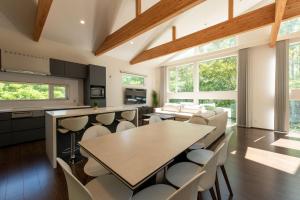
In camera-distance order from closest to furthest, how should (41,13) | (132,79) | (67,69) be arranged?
(41,13), (67,69), (132,79)

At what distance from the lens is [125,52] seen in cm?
586

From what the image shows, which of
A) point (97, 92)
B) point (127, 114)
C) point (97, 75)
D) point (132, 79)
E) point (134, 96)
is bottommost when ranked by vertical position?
point (127, 114)

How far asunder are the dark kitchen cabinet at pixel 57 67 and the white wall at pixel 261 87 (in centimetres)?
636

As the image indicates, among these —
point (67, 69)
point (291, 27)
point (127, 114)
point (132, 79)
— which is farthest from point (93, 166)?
point (291, 27)

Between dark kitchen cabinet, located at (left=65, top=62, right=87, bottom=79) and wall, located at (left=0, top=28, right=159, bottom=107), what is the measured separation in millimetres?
359

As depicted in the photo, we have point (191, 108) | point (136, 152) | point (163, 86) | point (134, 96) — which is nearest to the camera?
point (136, 152)

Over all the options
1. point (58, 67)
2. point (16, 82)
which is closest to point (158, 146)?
point (58, 67)

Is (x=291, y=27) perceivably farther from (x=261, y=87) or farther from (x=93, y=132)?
(x=93, y=132)

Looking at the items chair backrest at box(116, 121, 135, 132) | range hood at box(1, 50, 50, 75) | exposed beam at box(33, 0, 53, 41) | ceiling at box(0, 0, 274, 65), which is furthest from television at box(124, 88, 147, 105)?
chair backrest at box(116, 121, 135, 132)

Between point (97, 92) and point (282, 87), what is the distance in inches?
238

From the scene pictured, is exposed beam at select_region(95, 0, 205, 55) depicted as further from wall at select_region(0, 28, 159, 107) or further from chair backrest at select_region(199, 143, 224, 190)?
chair backrest at select_region(199, 143, 224, 190)

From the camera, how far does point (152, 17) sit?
3.06m

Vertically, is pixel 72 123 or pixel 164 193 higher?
pixel 72 123

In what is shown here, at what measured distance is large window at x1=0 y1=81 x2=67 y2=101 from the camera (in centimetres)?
367
